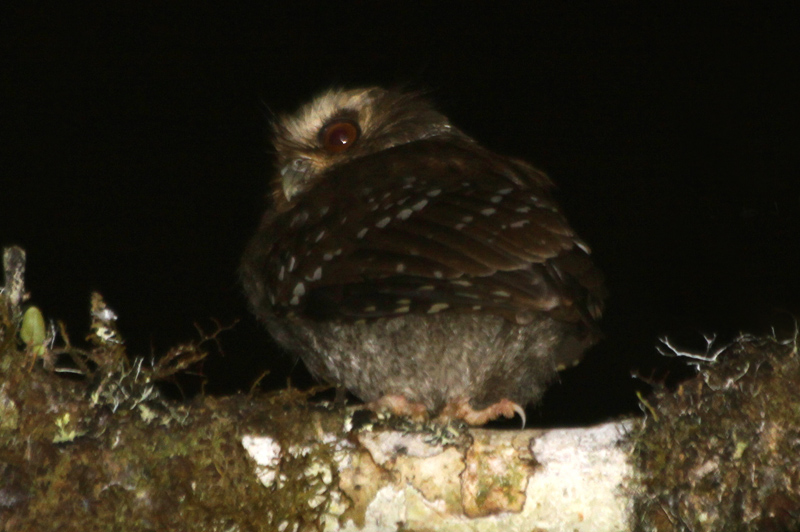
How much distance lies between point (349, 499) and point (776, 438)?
3.42ft

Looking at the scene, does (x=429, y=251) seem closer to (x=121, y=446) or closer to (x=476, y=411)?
(x=476, y=411)

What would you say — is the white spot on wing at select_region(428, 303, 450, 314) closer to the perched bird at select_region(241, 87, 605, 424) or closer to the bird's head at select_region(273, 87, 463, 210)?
the perched bird at select_region(241, 87, 605, 424)

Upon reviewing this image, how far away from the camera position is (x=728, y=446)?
193cm

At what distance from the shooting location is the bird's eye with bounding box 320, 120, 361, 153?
4.10 metres

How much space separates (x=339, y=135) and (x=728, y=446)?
2.72 meters

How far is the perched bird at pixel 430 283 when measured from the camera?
96.5 inches

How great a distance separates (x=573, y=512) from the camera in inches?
80.0

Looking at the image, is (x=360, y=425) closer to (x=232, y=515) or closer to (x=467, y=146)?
(x=232, y=515)

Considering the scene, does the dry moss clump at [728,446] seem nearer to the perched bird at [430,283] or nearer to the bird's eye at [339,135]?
the perched bird at [430,283]

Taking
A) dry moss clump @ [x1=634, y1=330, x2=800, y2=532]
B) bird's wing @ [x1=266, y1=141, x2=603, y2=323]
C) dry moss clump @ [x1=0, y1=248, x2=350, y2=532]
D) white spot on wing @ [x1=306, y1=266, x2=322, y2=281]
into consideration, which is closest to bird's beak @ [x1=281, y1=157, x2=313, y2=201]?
bird's wing @ [x1=266, y1=141, x2=603, y2=323]

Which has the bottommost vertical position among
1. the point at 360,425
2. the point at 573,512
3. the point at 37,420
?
the point at 573,512

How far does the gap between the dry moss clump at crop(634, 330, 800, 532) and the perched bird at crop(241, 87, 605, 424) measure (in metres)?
0.56

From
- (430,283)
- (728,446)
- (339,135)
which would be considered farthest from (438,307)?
(339,135)

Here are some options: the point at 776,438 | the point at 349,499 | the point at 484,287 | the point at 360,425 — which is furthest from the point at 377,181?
the point at 776,438
